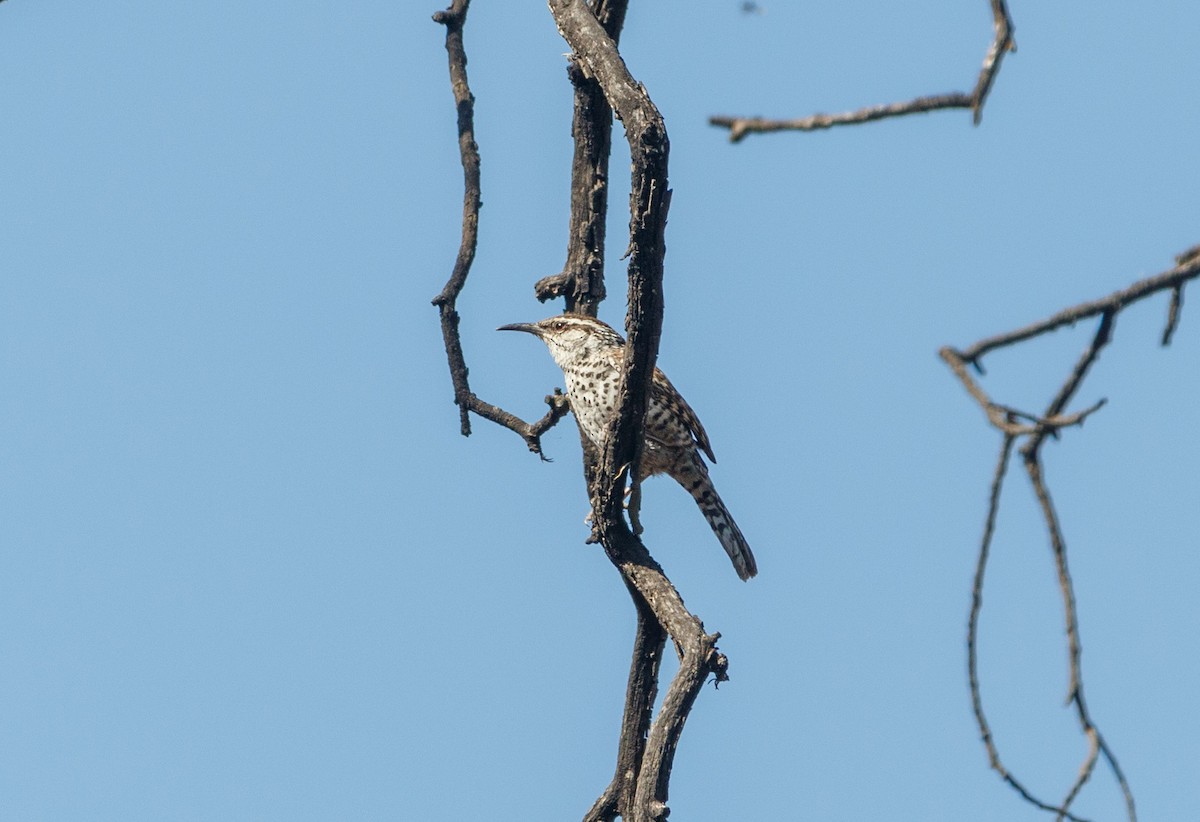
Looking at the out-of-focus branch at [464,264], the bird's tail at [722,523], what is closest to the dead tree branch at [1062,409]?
the out-of-focus branch at [464,264]

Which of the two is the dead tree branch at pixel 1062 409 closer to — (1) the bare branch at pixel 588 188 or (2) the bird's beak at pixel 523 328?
(1) the bare branch at pixel 588 188

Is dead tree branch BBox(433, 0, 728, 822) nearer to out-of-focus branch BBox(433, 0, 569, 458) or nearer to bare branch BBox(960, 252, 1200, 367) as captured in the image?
out-of-focus branch BBox(433, 0, 569, 458)

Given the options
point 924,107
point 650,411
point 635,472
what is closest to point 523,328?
point 650,411

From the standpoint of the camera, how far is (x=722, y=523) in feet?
28.8

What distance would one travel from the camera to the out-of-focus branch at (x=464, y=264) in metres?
7.17

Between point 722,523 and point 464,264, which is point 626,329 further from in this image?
point 722,523

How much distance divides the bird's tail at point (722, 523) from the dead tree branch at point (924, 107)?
5.98m

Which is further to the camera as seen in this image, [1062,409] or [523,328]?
[523,328]

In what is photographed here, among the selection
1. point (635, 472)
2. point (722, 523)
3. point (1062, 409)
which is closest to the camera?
point (1062, 409)

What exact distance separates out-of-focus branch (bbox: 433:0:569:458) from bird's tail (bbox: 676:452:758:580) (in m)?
1.23

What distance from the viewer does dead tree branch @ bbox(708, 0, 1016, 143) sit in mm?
2549

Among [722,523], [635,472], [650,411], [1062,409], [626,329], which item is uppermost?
[650,411]

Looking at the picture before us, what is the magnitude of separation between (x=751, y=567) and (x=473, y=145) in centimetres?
277

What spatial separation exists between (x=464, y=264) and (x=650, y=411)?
1.44 metres
